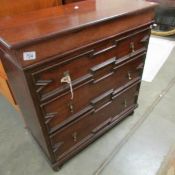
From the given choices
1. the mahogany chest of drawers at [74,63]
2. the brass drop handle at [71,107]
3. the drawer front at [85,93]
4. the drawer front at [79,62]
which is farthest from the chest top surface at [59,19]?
the brass drop handle at [71,107]

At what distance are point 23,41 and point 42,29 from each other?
0.47 feet

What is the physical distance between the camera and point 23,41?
0.74m

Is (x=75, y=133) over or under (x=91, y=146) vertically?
over

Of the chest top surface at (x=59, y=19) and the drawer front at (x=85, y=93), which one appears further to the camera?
the drawer front at (x=85, y=93)

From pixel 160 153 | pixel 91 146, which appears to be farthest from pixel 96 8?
pixel 160 153

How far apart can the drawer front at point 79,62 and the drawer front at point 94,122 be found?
0.29m

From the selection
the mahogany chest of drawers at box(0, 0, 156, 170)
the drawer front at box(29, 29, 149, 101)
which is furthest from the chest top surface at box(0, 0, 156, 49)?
the drawer front at box(29, 29, 149, 101)

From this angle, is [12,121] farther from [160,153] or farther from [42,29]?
[160,153]

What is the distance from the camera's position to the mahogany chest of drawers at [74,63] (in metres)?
0.83

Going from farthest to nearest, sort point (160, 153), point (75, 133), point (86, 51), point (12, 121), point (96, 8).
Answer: point (12, 121) < point (160, 153) < point (75, 133) < point (96, 8) < point (86, 51)

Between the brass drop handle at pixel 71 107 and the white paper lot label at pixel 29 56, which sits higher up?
the white paper lot label at pixel 29 56

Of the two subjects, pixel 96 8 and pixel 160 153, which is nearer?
pixel 96 8

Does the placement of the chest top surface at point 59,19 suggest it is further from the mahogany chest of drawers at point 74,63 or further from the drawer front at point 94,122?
the drawer front at point 94,122

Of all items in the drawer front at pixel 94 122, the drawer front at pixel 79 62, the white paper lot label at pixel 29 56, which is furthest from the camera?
the drawer front at pixel 94 122
